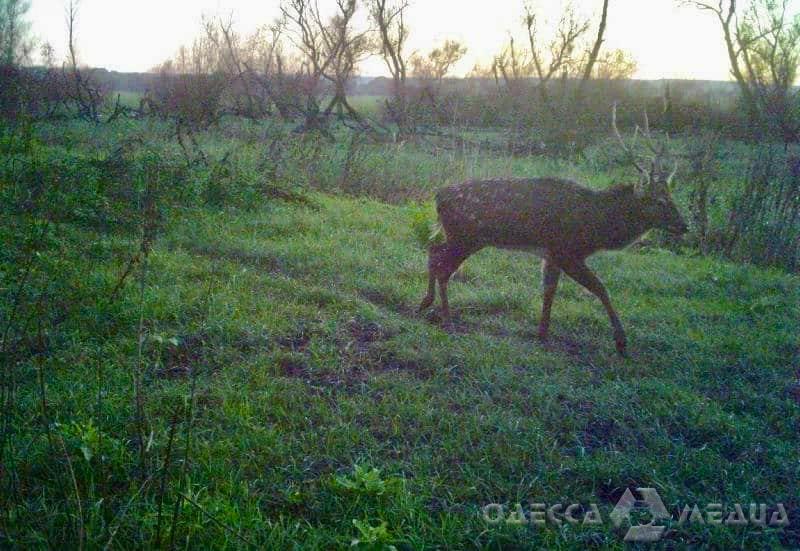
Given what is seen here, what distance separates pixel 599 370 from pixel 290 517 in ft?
10.5

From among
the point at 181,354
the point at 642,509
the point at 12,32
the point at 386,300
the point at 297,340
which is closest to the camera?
the point at 642,509

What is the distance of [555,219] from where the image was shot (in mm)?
6859

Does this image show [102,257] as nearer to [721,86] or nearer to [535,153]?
[535,153]

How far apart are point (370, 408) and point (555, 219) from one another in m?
2.99

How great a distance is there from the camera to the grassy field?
3572mm

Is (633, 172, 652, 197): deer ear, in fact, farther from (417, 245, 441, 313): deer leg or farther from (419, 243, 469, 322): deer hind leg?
(417, 245, 441, 313): deer leg

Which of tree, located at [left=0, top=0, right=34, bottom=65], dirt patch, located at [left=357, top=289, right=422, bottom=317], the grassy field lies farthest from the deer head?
tree, located at [left=0, top=0, right=34, bottom=65]

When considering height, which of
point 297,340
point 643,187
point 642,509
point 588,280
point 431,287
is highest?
point 643,187

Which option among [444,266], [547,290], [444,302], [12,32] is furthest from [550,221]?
[12,32]

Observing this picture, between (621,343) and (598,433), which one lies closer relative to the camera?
(598,433)

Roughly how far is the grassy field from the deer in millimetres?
585

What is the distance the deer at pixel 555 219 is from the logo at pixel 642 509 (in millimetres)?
2808

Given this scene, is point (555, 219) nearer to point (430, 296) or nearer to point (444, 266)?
point (444, 266)

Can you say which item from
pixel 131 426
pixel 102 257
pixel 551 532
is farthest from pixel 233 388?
pixel 102 257
